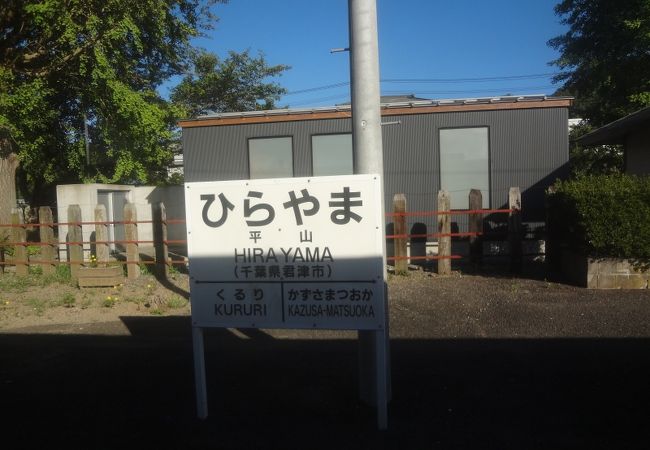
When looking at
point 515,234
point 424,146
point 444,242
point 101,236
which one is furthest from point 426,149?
point 101,236

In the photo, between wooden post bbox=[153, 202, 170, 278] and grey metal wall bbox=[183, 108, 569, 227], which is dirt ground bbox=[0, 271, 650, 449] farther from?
grey metal wall bbox=[183, 108, 569, 227]

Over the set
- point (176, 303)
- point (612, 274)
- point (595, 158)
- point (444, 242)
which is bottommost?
point (176, 303)

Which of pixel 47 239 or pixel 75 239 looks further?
pixel 47 239

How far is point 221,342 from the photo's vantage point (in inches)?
251

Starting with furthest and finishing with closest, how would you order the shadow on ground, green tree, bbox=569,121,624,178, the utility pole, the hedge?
green tree, bbox=569,121,624,178 → the hedge → the utility pole → the shadow on ground

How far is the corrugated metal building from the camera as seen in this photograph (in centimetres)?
1309

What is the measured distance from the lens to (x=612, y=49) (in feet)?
67.9

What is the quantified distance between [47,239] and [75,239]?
2.67 ft

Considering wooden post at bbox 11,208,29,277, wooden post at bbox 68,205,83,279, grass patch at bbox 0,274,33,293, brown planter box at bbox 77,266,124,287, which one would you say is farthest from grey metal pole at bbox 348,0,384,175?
wooden post at bbox 11,208,29,277

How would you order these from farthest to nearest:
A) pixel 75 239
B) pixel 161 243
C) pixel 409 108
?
pixel 409 108 < pixel 75 239 < pixel 161 243

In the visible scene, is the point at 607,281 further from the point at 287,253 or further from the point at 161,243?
the point at 161,243

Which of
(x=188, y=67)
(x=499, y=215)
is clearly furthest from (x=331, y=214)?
(x=188, y=67)

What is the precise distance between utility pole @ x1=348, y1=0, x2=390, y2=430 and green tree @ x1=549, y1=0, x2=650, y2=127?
16.9 m

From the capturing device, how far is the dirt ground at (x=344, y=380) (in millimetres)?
3937
